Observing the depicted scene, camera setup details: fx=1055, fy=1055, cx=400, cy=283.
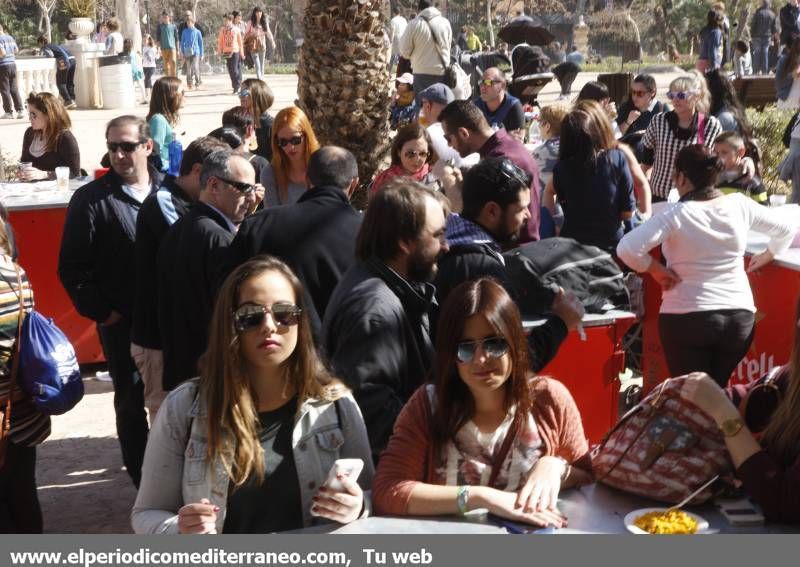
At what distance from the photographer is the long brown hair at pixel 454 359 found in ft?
10.1

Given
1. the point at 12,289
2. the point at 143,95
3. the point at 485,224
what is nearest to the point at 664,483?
the point at 485,224

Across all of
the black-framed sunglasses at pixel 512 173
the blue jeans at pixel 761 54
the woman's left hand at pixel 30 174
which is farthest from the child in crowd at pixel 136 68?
the black-framed sunglasses at pixel 512 173

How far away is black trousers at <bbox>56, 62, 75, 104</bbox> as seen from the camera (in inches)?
1037

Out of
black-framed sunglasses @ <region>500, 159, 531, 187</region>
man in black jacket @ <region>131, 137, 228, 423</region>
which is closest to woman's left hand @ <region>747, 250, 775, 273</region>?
black-framed sunglasses @ <region>500, 159, 531, 187</region>

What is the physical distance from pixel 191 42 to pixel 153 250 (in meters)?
27.9

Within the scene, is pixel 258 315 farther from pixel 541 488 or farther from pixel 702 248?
pixel 702 248

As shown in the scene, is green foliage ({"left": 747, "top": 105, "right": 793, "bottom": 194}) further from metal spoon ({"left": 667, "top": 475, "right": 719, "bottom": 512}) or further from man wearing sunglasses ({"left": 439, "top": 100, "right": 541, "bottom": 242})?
metal spoon ({"left": 667, "top": 475, "right": 719, "bottom": 512})

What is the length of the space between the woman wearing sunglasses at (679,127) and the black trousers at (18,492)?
543 centimetres

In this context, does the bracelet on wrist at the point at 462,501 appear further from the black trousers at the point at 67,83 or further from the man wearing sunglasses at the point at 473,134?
the black trousers at the point at 67,83

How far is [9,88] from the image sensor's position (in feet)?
77.5

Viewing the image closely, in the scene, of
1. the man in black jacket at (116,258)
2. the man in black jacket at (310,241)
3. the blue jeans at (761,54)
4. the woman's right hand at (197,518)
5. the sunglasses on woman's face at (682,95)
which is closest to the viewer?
the woman's right hand at (197,518)

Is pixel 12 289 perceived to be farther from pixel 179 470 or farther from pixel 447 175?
pixel 447 175

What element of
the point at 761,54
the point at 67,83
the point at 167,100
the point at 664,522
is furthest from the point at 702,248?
the point at 67,83

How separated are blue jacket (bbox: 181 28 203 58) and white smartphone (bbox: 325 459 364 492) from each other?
2977cm
